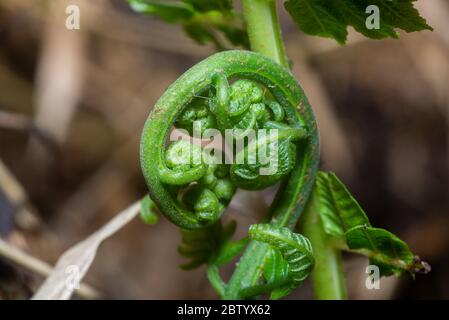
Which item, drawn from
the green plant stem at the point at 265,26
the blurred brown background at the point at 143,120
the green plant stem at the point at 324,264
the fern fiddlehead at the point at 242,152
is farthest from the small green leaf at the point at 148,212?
the blurred brown background at the point at 143,120

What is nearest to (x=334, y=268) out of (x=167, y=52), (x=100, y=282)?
(x=100, y=282)

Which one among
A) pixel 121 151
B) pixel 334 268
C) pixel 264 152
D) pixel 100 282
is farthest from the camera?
pixel 121 151

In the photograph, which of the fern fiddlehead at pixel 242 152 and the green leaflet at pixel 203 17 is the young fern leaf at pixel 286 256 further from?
the green leaflet at pixel 203 17

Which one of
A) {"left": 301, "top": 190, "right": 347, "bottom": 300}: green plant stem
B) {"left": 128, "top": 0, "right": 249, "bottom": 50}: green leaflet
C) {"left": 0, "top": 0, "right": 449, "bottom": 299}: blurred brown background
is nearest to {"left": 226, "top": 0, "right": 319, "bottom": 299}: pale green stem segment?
{"left": 301, "top": 190, "right": 347, "bottom": 300}: green plant stem

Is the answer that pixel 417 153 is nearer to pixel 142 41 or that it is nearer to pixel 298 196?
pixel 142 41

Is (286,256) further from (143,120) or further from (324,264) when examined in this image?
(143,120)

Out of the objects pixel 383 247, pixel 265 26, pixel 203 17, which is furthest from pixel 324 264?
pixel 203 17
